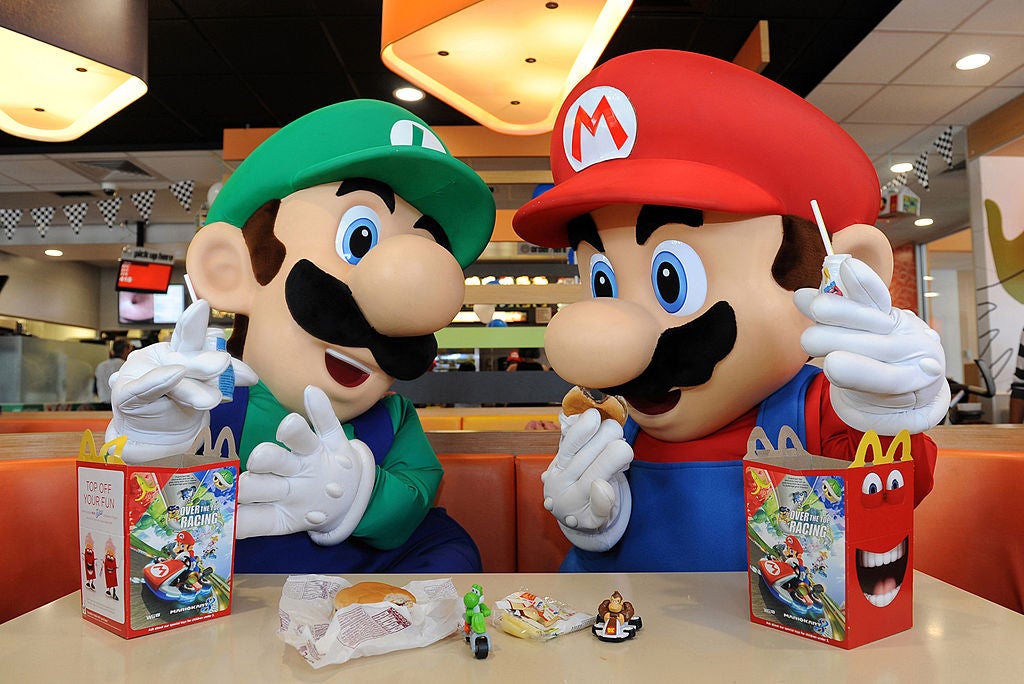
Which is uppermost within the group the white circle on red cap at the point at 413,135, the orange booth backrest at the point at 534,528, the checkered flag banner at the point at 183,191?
the checkered flag banner at the point at 183,191

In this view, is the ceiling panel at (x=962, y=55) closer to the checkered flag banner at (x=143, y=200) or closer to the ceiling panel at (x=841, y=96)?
the ceiling panel at (x=841, y=96)

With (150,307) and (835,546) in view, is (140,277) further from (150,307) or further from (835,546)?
(835,546)

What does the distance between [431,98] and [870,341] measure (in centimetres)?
504

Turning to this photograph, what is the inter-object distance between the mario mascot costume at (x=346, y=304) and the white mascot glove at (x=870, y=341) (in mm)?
791

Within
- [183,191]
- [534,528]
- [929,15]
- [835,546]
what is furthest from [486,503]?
[183,191]

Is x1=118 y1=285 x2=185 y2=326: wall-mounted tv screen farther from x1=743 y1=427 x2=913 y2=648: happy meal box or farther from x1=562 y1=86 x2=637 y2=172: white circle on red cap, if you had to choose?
x1=743 y1=427 x2=913 y2=648: happy meal box

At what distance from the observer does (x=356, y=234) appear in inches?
61.7

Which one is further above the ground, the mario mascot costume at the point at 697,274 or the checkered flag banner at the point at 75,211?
the checkered flag banner at the point at 75,211

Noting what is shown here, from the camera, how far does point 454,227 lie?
176 cm

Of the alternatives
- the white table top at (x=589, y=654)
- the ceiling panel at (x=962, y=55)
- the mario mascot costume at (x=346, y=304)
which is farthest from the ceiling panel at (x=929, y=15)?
the white table top at (x=589, y=654)

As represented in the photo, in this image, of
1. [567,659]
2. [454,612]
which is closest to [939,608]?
[567,659]

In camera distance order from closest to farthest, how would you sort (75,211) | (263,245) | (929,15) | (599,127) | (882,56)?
(599,127), (263,245), (929,15), (882,56), (75,211)

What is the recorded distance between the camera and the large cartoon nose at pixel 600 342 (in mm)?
1214

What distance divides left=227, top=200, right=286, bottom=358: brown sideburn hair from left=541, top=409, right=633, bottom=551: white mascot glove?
0.70m
